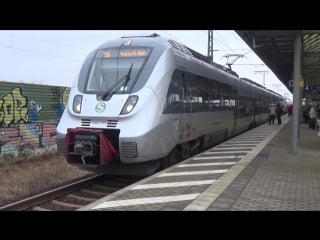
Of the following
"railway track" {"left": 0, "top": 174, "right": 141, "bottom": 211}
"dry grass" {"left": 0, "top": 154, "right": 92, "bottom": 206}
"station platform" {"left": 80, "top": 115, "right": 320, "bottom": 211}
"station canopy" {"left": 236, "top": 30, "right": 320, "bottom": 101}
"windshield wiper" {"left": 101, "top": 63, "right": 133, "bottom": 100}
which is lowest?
"dry grass" {"left": 0, "top": 154, "right": 92, "bottom": 206}

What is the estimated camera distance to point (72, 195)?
10133 mm

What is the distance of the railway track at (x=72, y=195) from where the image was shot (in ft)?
29.2

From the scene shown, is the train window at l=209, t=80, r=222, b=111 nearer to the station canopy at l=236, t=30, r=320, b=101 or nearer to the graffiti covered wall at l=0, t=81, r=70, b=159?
the station canopy at l=236, t=30, r=320, b=101

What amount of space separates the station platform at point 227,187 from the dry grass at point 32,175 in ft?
11.4

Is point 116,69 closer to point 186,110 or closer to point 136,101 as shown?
→ point 136,101

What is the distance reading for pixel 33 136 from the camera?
1736 centimetres

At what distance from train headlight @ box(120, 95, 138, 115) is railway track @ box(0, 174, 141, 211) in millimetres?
1892

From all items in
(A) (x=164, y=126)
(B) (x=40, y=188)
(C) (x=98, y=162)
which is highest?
(A) (x=164, y=126)

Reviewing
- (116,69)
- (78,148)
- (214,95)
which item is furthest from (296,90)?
(78,148)

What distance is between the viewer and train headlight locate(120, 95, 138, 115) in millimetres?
9961

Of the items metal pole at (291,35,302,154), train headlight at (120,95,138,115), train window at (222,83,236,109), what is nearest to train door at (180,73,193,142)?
train headlight at (120,95,138,115)
